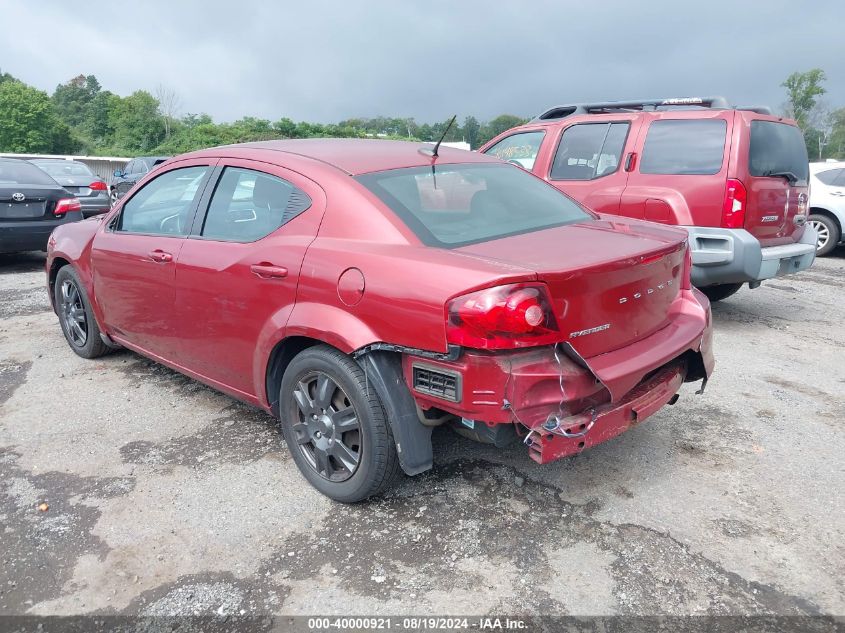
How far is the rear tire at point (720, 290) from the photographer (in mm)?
6957

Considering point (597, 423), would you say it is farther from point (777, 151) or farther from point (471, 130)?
point (471, 130)

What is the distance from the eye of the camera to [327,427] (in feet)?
10.2

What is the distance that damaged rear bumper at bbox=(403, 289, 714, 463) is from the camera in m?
2.54

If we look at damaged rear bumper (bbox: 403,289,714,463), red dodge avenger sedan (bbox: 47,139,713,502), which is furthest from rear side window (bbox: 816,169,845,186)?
damaged rear bumper (bbox: 403,289,714,463)

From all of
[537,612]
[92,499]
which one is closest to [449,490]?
[537,612]

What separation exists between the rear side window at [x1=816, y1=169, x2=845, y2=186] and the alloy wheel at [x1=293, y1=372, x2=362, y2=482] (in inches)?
406

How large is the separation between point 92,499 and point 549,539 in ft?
7.01

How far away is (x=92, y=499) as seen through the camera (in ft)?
10.5

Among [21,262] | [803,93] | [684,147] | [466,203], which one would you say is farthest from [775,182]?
[803,93]

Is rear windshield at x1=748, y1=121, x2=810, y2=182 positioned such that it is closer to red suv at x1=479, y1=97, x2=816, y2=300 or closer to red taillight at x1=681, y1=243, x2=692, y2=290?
red suv at x1=479, y1=97, x2=816, y2=300

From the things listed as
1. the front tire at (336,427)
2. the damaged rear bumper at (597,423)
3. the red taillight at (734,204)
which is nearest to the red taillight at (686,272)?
the damaged rear bumper at (597,423)

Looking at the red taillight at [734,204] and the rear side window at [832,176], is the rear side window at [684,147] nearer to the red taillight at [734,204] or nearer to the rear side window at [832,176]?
the red taillight at [734,204]

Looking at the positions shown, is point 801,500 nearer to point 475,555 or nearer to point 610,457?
point 610,457

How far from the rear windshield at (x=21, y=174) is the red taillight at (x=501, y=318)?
8463 millimetres
